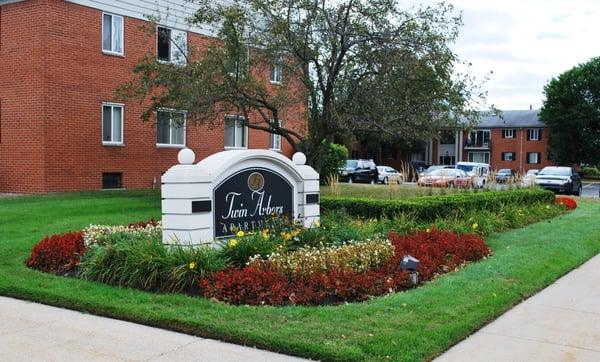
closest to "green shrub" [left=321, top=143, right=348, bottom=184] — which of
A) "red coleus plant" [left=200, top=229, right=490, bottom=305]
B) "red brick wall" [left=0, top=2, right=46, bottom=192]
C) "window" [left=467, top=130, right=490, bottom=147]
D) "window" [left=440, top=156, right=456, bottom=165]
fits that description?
"red brick wall" [left=0, top=2, right=46, bottom=192]

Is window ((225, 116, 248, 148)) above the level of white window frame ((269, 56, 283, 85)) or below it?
below

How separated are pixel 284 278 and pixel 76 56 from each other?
1628cm

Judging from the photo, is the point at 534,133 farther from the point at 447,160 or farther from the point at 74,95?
the point at 74,95

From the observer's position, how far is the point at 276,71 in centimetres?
1769

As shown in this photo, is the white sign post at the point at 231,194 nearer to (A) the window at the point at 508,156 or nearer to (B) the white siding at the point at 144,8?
(B) the white siding at the point at 144,8

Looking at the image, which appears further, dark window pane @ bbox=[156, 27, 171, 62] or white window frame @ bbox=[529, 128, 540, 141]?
white window frame @ bbox=[529, 128, 540, 141]

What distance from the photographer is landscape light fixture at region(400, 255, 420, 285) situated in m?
7.70

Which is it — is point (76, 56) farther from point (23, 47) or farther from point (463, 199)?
point (463, 199)

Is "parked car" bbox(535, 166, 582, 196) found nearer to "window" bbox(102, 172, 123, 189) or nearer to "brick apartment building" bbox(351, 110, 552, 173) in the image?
"window" bbox(102, 172, 123, 189)

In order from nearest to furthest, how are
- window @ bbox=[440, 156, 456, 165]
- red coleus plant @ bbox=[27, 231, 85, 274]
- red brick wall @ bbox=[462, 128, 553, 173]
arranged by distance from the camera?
red coleus plant @ bbox=[27, 231, 85, 274]
red brick wall @ bbox=[462, 128, 553, 173]
window @ bbox=[440, 156, 456, 165]

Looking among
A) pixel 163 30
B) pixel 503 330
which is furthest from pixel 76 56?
pixel 503 330

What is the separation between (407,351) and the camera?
5.23 meters

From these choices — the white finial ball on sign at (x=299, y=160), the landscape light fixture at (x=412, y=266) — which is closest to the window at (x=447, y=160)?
the white finial ball on sign at (x=299, y=160)

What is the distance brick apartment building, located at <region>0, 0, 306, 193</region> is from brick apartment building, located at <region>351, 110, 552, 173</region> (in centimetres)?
5126
